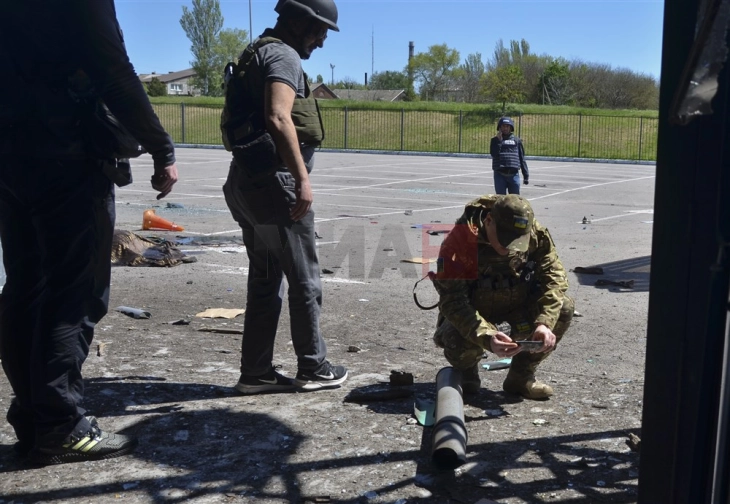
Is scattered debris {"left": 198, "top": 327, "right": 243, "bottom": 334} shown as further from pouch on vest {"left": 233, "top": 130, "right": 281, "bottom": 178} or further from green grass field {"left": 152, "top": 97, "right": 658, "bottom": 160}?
green grass field {"left": 152, "top": 97, "right": 658, "bottom": 160}

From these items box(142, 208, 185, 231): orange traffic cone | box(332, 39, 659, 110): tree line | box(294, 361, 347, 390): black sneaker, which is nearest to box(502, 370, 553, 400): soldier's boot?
box(294, 361, 347, 390): black sneaker

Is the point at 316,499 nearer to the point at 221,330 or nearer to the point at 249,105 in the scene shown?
the point at 249,105

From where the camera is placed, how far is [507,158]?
13.5m

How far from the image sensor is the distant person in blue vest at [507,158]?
13.5 metres

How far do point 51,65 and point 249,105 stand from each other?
1.13 metres

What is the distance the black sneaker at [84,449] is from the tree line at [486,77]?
41.1m

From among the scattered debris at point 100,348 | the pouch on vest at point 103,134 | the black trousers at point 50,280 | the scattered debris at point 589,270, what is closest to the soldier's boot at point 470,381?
the black trousers at point 50,280

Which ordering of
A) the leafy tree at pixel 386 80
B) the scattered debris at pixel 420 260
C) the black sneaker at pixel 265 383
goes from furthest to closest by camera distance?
the leafy tree at pixel 386 80 → the scattered debris at pixel 420 260 → the black sneaker at pixel 265 383

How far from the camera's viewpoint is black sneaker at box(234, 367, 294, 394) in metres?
4.37

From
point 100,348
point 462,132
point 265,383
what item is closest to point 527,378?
point 265,383

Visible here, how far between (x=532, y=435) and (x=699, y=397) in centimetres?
181

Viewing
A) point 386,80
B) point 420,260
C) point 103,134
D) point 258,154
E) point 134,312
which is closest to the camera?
point 103,134

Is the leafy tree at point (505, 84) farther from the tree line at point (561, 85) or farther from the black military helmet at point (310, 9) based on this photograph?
the black military helmet at point (310, 9)

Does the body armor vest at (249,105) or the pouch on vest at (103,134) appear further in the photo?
the body armor vest at (249,105)
